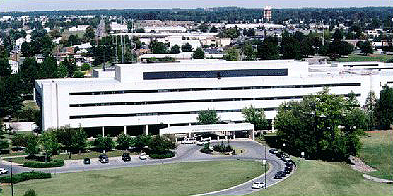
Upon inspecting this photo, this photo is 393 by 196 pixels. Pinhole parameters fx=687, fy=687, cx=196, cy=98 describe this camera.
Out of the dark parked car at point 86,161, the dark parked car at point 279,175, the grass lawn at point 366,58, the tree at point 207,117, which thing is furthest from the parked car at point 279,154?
the grass lawn at point 366,58

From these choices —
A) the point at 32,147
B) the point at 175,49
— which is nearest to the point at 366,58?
the point at 175,49

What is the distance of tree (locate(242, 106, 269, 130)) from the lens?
65375 millimetres

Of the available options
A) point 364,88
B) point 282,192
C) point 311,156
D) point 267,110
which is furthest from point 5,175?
point 364,88

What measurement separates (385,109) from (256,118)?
41.3 ft

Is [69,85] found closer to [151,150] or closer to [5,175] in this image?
[151,150]

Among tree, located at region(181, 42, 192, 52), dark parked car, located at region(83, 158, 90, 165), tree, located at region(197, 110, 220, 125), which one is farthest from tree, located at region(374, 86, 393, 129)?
tree, located at region(181, 42, 192, 52)

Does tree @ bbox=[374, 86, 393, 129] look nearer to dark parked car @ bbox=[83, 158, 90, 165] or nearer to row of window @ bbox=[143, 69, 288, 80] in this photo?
row of window @ bbox=[143, 69, 288, 80]

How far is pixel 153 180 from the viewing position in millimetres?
46844

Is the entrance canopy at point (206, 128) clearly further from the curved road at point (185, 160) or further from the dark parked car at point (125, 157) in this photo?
the dark parked car at point (125, 157)

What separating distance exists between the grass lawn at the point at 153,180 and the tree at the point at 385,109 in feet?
63.5

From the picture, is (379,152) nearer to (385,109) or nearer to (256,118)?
(385,109)

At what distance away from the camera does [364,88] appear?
70.4m

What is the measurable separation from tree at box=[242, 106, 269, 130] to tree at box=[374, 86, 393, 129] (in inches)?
431

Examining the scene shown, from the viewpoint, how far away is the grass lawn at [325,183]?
140ft
